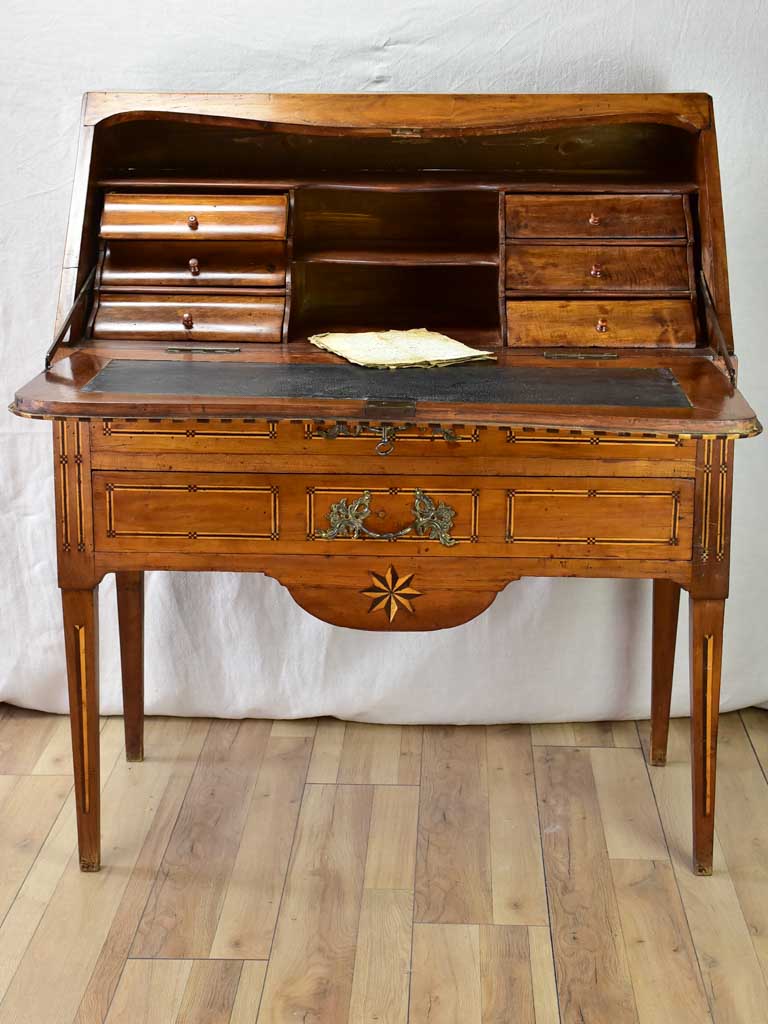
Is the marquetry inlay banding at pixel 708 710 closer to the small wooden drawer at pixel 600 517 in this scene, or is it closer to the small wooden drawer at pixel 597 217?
the small wooden drawer at pixel 600 517

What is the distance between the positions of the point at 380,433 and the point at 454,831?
0.90 metres

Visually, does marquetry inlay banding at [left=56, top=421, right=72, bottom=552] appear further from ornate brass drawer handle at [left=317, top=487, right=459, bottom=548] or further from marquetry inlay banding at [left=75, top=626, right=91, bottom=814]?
ornate brass drawer handle at [left=317, top=487, right=459, bottom=548]

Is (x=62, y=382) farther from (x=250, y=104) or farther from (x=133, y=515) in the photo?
(x=250, y=104)

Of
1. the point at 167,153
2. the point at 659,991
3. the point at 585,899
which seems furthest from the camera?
the point at 167,153

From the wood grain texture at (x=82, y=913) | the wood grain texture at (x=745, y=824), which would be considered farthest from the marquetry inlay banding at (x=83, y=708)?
the wood grain texture at (x=745, y=824)

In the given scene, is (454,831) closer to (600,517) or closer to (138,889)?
(138,889)

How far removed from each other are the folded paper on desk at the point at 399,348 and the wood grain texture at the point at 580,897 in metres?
0.96

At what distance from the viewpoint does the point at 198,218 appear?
2.43 meters

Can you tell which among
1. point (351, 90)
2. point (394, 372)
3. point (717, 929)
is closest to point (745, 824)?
point (717, 929)

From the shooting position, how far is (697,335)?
7.79 feet

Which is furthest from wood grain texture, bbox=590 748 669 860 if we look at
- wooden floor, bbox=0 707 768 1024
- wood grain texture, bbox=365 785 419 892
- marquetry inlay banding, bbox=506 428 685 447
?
marquetry inlay banding, bbox=506 428 685 447

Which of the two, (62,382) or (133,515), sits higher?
(62,382)

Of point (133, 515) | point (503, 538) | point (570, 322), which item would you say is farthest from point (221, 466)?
point (570, 322)

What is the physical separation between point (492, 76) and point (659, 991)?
1822 mm
